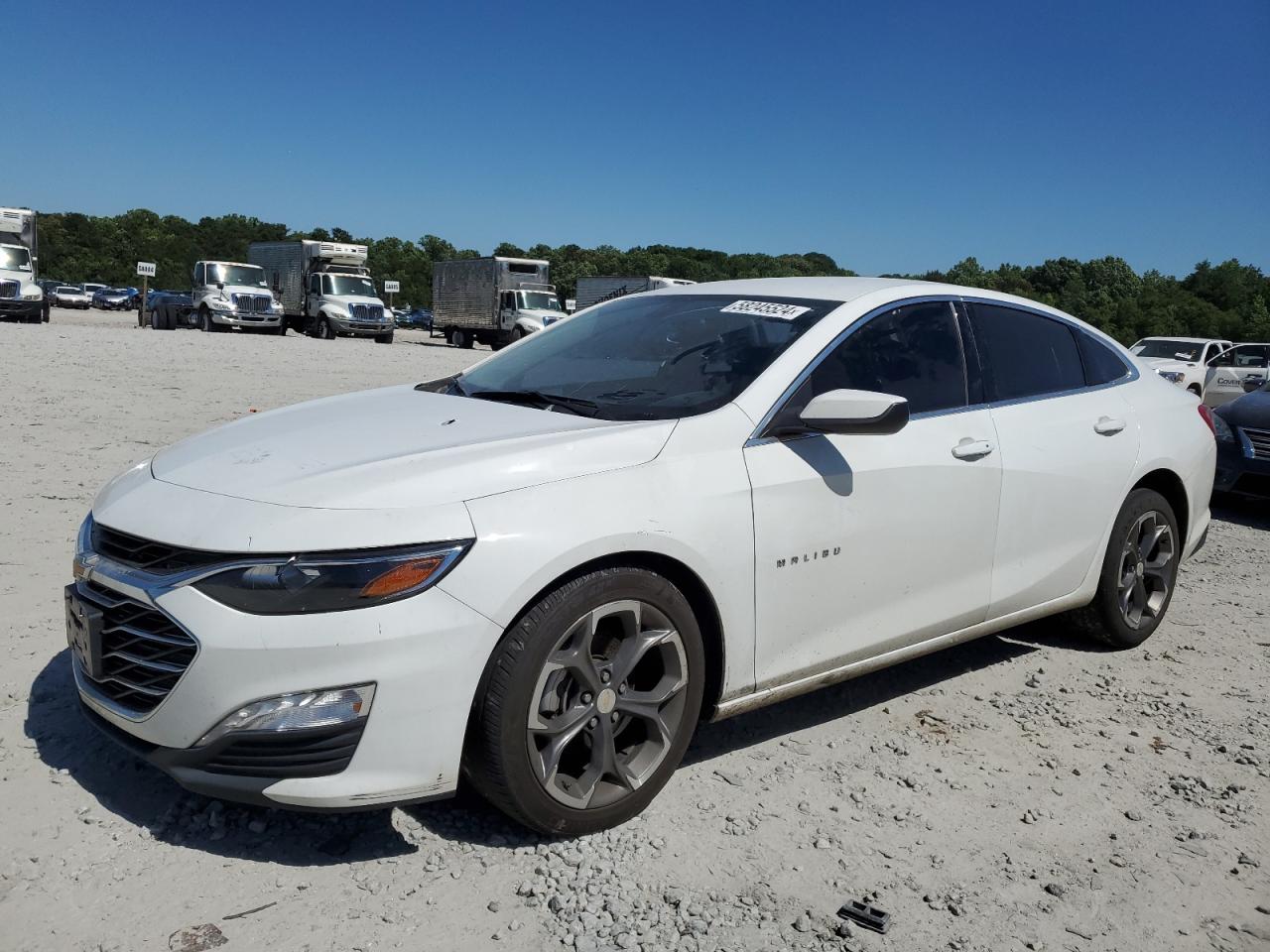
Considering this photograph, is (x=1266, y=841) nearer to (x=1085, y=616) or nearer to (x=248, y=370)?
(x=1085, y=616)

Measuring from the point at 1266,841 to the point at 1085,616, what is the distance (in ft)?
5.42

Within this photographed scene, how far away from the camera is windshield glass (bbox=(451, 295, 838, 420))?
3.37m

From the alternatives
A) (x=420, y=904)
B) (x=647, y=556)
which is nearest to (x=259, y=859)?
(x=420, y=904)

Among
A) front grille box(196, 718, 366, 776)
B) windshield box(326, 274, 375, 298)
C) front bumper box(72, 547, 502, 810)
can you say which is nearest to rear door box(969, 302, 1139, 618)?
front bumper box(72, 547, 502, 810)

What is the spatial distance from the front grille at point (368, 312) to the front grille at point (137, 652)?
103ft

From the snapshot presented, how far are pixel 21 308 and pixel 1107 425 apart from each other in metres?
28.7

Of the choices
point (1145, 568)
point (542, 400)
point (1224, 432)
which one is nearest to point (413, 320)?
point (1224, 432)

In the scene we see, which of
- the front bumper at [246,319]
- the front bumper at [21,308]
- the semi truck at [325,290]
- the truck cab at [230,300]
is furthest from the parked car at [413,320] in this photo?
the front bumper at [21,308]

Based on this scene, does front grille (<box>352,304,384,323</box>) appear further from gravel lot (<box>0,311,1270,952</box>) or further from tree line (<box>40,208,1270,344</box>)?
gravel lot (<box>0,311,1270,952</box>)

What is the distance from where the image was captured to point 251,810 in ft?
9.74

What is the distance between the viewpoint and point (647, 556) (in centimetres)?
291

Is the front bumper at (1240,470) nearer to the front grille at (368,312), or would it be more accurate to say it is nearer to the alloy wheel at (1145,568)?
the alloy wheel at (1145,568)

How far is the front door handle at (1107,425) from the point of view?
4375mm

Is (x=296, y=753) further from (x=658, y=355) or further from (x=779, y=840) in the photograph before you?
(x=658, y=355)
